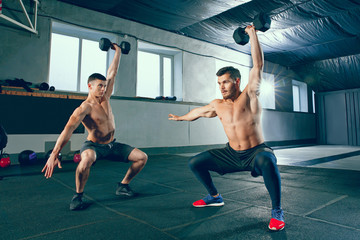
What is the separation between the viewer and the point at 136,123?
6398 millimetres

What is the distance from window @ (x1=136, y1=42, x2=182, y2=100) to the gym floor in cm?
418

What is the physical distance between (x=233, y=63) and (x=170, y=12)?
12.2 feet

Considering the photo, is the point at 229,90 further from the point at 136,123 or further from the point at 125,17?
the point at 125,17

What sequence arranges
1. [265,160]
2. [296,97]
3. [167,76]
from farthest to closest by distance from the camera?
[296,97] < [167,76] < [265,160]

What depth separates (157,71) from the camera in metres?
7.38

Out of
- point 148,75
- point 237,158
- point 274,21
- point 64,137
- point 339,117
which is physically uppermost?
point 274,21

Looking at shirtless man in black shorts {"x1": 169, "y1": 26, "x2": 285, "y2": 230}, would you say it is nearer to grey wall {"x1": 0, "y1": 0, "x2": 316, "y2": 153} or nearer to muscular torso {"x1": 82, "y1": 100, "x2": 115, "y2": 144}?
muscular torso {"x1": 82, "y1": 100, "x2": 115, "y2": 144}

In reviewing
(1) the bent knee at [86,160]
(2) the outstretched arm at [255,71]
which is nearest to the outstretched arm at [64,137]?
(1) the bent knee at [86,160]

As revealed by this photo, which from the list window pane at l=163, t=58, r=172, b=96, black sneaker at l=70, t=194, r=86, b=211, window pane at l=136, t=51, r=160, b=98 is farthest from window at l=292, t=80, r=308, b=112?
black sneaker at l=70, t=194, r=86, b=211

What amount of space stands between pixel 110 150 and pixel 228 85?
138cm

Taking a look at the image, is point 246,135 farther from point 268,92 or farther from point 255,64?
point 268,92

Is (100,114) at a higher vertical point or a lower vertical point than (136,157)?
higher

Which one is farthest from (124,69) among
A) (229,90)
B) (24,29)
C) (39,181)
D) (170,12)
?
(229,90)

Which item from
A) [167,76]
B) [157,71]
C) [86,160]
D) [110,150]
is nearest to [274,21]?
[167,76]
